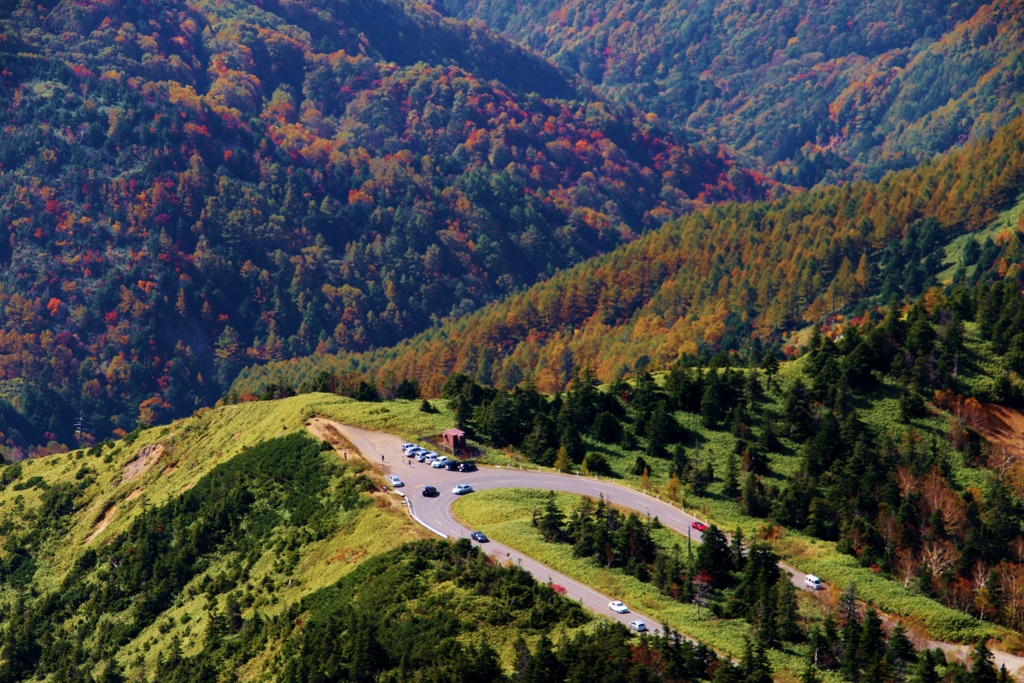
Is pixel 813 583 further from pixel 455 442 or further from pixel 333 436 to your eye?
pixel 333 436

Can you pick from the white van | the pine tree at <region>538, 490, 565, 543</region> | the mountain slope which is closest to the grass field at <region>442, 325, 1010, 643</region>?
the white van

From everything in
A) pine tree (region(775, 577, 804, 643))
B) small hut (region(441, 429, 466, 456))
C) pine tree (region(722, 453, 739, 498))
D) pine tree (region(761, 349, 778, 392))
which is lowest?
pine tree (region(775, 577, 804, 643))

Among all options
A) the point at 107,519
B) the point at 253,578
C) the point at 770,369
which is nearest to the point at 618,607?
the point at 253,578

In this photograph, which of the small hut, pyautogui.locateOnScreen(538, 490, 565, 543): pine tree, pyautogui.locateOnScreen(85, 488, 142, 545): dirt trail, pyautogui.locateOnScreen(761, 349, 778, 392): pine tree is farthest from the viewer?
pyautogui.locateOnScreen(761, 349, 778, 392): pine tree

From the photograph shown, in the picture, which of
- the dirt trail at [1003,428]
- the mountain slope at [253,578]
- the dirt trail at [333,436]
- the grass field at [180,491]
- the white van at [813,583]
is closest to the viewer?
the mountain slope at [253,578]

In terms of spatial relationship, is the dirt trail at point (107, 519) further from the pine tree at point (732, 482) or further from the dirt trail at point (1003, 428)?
the dirt trail at point (1003, 428)

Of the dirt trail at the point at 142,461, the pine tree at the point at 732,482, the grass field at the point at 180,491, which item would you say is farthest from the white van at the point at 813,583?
the dirt trail at the point at 142,461

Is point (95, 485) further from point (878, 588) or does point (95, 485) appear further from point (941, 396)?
point (941, 396)

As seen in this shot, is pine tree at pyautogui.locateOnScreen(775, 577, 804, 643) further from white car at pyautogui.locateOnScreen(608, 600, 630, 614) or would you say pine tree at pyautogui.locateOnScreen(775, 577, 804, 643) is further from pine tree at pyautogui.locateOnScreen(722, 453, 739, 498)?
pine tree at pyautogui.locateOnScreen(722, 453, 739, 498)
